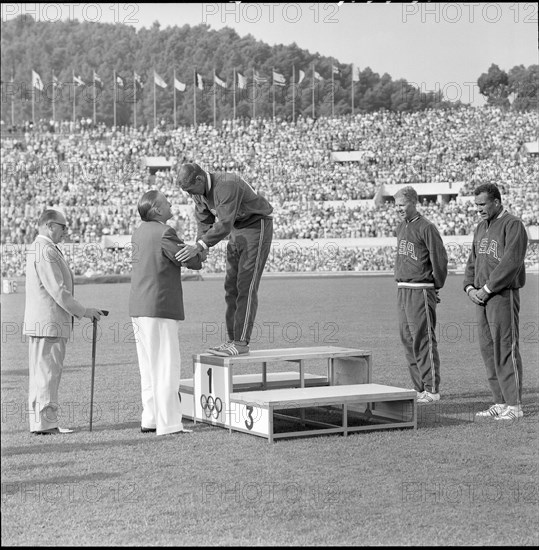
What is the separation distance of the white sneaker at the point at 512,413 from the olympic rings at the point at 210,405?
230cm

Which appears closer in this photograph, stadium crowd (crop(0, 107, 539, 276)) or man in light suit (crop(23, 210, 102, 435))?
man in light suit (crop(23, 210, 102, 435))

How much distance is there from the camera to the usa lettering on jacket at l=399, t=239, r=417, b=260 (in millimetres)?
8659

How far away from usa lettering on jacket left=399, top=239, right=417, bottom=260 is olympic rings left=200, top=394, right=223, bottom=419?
8.35ft

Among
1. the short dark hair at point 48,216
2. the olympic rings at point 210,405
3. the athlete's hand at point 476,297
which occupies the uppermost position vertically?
the short dark hair at point 48,216

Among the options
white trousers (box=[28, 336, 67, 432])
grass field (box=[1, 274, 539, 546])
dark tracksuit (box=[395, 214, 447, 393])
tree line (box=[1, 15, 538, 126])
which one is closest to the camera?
grass field (box=[1, 274, 539, 546])

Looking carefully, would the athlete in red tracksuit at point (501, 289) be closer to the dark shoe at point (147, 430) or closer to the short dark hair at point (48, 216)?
the dark shoe at point (147, 430)

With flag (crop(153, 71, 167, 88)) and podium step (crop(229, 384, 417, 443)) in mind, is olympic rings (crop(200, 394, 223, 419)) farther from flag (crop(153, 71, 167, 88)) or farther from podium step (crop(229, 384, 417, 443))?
flag (crop(153, 71, 167, 88))

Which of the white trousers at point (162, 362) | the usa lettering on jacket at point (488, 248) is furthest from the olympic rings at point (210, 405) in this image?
the usa lettering on jacket at point (488, 248)

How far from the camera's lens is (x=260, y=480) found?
5.41 m

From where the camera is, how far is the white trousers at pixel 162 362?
6.65 metres

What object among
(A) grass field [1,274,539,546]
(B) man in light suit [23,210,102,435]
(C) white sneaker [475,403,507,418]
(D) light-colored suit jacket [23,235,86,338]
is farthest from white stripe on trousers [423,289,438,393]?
(D) light-colored suit jacket [23,235,86,338]

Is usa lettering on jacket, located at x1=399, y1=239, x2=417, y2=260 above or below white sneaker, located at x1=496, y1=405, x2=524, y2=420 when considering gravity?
above

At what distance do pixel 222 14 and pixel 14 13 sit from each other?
5.14 feet

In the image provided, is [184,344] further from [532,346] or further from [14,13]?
[14,13]
